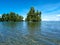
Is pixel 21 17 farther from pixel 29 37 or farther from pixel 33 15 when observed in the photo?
pixel 29 37

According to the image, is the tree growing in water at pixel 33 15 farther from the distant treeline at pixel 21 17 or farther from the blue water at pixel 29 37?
the blue water at pixel 29 37

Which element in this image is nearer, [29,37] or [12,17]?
[29,37]

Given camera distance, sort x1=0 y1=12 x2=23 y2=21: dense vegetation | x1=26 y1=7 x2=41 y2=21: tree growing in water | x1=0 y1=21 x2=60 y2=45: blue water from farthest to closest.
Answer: x1=0 y1=12 x2=23 y2=21: dense vegetation → x1=26 y1=7 x2=41 y2=21: tree growing in water → x1=0 y1=21 x2=60 y2=45: blue water

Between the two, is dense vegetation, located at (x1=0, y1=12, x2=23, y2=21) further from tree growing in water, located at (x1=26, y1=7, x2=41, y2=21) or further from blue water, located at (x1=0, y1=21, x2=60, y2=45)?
blue water, located at (x1=0, y1=21, x2=60, y2=45)

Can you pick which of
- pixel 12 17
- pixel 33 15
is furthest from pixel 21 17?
pixel 33 15

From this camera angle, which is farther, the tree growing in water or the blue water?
the tree growing in water

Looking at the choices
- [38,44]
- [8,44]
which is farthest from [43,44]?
[8,44]

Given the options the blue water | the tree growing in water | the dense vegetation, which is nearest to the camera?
the blue water

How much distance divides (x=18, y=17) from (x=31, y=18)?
33.0 metres

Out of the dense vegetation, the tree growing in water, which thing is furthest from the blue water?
the dense vegetation

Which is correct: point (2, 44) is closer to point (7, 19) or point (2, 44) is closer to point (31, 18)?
point (31, 18)

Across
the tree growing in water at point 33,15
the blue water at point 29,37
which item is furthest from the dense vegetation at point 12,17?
the blue water at point 29,37

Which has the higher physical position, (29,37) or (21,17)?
(21,17)

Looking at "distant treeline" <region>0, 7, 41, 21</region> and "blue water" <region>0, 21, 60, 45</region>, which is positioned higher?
"distant treeline" <region>0, 7, 41, 21</region>
